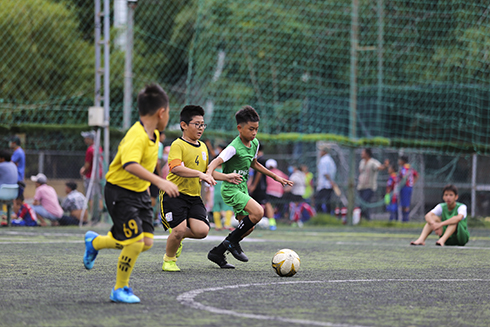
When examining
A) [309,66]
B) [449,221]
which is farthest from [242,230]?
[309,66]

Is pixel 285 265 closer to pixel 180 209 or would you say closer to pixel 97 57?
pixel 180 209

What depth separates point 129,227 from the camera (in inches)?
187

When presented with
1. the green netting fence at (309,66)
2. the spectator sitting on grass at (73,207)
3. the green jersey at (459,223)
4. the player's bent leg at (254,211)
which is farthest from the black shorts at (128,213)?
the green netting fence at (309,66)

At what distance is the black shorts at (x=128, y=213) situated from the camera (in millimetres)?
4746

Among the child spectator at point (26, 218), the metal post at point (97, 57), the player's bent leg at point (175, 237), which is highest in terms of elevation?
the metal post at point (97, 57)

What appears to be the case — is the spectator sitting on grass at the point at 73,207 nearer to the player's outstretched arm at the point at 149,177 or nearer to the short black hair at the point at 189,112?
the short black hair at the point at 189,112

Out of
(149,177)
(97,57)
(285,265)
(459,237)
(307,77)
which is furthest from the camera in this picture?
(307,77)

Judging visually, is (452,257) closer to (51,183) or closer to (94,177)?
(94,177)

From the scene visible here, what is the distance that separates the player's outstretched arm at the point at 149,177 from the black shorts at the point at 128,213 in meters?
0.29

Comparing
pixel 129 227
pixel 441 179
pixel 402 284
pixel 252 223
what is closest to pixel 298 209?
pixel 441 179

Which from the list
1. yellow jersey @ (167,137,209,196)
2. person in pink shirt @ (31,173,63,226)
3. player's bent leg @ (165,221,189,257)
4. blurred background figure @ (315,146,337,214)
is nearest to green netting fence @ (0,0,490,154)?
blurred background figure @ (315,146,337,214)

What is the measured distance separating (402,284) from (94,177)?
32.9ft

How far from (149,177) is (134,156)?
0.70 ft

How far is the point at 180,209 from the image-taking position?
22.6ft
